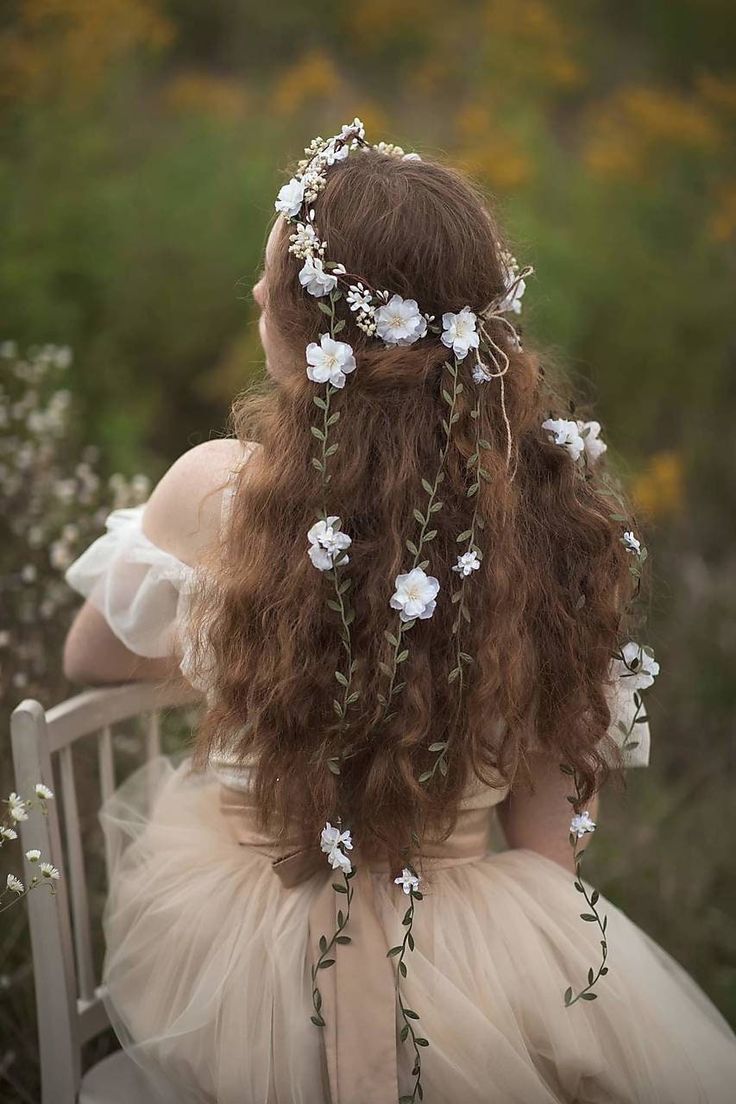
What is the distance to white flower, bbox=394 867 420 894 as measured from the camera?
3.98 ft

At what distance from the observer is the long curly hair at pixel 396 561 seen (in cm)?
116

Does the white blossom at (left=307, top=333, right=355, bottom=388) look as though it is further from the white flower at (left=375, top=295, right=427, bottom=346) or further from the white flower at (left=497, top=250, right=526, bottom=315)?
the white flower at (left=497, top=250, right=526, bottom=315)

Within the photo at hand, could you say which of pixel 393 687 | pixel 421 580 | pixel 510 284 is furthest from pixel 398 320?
pixel 393 687

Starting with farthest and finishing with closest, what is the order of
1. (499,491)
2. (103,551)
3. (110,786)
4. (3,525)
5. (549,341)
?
1. (549,341)
2. (3,525)
3. (110,786)
4. (103,551)
5. (499,491)

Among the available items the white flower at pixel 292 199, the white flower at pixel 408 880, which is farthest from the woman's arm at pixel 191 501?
the white flower at pixel 408 880

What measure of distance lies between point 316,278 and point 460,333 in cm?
16

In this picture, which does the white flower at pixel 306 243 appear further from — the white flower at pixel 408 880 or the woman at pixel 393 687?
the white flower at pixel 408 880

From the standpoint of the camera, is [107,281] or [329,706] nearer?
[329,706]

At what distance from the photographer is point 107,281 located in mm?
2904

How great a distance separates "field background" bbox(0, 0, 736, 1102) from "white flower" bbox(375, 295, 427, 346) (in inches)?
31.2

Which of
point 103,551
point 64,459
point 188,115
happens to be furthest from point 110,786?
point 188,115

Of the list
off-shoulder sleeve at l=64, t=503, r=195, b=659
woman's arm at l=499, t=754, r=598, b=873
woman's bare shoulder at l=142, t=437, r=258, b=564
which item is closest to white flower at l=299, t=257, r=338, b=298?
woman's bare shoulder at l=142, t=437, r=258, b=564

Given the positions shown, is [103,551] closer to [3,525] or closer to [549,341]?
[3,525]

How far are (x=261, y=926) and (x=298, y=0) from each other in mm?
3688
